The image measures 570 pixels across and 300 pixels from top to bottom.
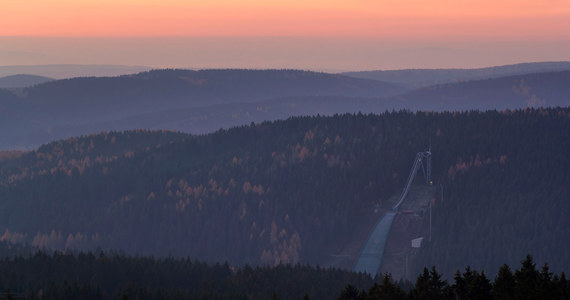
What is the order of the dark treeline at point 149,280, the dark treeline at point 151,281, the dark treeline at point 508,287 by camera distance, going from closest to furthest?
the dark treeline at point 508,287 → the dark treeline at point 151,281 → the dark treeline at point 149,280

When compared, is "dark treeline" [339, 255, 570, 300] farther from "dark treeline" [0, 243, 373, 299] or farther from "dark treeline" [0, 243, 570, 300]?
"dark treeline" [0, 243, 373, 299]

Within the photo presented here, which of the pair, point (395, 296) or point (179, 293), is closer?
point (395, 296)

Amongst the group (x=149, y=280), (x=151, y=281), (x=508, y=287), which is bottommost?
(x=151, y=281)

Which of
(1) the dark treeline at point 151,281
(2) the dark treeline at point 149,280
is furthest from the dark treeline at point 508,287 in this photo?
(2) the dark treeline at point 149,280

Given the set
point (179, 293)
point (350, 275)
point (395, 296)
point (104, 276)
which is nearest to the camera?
point (395, 296)

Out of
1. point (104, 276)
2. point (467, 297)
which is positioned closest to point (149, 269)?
point (104, 276)

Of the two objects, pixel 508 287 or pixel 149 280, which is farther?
pixel 149 280

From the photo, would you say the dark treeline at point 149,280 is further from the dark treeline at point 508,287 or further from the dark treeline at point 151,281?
the dark treeline at point 508,287

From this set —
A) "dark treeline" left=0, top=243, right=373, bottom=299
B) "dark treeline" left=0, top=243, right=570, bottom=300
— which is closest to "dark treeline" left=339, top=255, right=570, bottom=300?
"dark treeline" left=0, top=243, right=570, bottom=300

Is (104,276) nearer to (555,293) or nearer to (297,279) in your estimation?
(297,279)

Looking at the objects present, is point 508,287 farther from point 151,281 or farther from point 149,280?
point 149,280

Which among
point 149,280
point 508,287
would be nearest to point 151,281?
point 149,280
